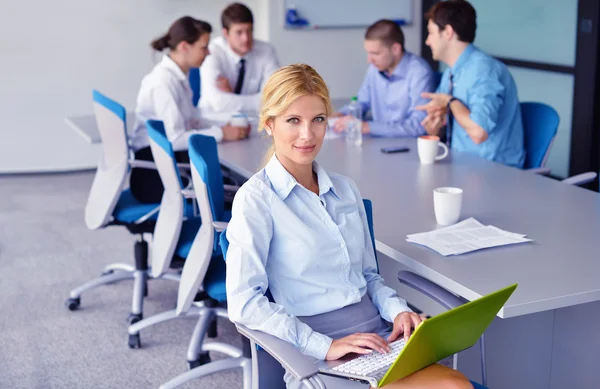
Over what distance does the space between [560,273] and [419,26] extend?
17.5 ft

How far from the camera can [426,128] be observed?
13.0ft

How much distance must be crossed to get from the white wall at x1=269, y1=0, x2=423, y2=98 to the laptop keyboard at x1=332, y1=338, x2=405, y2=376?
5.17 metres

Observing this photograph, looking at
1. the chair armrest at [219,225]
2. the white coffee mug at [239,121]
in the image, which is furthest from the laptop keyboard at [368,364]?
the white coffee mug at [239,121]

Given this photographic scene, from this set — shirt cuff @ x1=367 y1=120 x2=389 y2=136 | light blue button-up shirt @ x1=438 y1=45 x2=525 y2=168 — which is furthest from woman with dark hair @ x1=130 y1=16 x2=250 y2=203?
light blue button-up shirt @ x1=438 y1=45 x2=525 y2=168

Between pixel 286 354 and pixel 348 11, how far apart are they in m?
5.46

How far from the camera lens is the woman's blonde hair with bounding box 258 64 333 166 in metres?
2.08

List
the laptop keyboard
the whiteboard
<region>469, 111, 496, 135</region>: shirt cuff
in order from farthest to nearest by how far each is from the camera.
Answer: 1. the whiteboard
2. <region>469, 111, 496, 135</region>: shirt cuff
3. the laptop keyboard

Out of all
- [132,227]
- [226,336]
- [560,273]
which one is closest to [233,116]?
[132,227]

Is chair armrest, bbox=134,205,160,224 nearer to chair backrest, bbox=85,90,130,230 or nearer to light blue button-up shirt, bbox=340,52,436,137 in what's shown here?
chair backrest, bbox=85,90,130,230

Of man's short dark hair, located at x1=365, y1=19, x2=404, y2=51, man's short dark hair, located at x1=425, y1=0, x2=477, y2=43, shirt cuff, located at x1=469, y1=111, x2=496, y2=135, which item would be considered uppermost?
man's short dark hair, located at x1=425, y1=0, x2=477, y2=43

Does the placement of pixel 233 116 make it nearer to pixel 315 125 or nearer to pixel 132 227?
pixel 132 227

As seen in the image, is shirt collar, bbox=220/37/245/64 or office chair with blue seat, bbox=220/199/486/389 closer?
office chair with blue seat, bbox=220/199/486/389

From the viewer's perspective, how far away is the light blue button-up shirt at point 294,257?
1967 mm

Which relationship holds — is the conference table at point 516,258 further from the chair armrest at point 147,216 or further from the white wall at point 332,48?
the white wall at point 332,48
